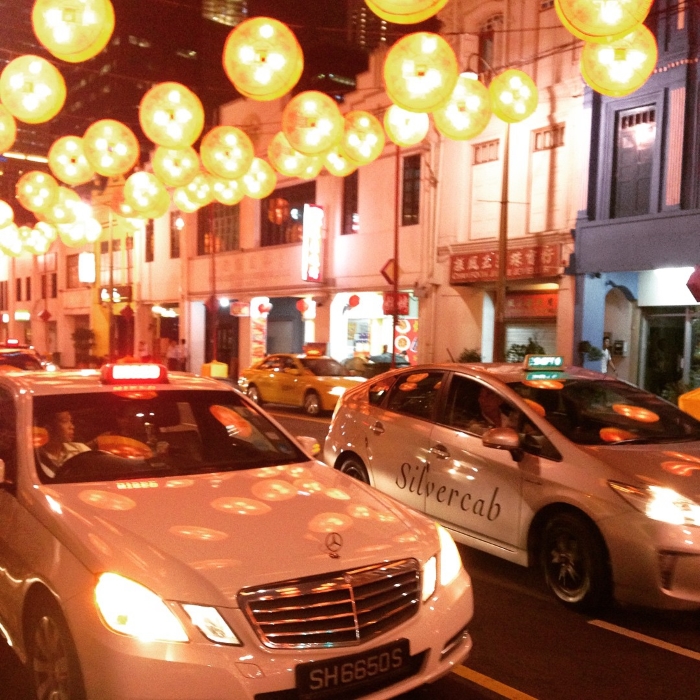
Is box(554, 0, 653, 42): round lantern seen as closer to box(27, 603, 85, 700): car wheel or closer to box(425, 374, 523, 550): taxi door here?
box(425, 374, 523, 550): taxi door

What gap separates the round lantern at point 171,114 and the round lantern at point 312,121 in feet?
3.80

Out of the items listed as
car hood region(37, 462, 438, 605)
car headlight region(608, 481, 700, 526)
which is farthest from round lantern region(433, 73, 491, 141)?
car hood region(37, 462, 438, 605)

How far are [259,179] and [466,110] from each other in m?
5.59

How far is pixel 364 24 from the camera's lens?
2789 centimetres

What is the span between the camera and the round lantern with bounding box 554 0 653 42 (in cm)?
636

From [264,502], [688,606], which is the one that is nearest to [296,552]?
[264,502]

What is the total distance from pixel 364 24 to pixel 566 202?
13685 millimetres

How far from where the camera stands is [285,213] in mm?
27344

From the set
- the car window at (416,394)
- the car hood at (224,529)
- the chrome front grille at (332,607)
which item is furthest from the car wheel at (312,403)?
the chrome front grille at (332,607)

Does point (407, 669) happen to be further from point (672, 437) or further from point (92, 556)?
point (672, 437)

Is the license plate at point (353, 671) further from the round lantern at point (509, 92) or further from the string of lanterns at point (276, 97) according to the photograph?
the round lantern at point (509, 92)

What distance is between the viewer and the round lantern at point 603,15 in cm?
636

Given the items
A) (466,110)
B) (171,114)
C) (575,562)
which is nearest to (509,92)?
(466,110)

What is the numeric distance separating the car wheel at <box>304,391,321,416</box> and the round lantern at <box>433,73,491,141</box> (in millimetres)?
8882
